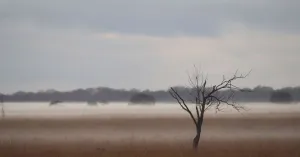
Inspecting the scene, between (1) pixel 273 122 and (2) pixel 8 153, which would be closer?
(2) pixel 8 153

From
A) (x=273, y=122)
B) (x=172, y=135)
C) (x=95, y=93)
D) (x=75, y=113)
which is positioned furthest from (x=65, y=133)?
(x=273, y=122)

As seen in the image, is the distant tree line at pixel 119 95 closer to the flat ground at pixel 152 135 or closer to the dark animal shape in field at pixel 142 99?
the dark animal shape in field at pixel 142 99

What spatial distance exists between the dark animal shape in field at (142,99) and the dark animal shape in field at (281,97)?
6.88 feet

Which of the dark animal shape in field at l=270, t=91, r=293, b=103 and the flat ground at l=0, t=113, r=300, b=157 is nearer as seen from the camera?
the dark animal shape in field at l=270, t=91, r=293, b=103

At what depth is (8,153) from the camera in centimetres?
761

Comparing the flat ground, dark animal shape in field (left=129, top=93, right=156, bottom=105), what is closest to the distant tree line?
dark animal shape in field (left=129, top=93, right=156, bottom=105)

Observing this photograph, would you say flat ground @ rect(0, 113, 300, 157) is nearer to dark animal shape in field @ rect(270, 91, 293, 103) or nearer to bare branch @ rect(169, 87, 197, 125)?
dark animal shape in field @ rect(270, 91, 293, 103)

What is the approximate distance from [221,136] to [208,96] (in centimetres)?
132

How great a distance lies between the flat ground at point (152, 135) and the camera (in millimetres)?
8000

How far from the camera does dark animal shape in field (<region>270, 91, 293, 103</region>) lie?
7.88 meters

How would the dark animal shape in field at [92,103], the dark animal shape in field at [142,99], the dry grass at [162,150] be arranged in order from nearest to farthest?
the dry grass at [162,150] < the dark animal shape in field at [142,99] < the dark animal shape in field at [92,103]

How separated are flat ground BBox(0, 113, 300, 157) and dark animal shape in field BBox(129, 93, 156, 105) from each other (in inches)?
15.5

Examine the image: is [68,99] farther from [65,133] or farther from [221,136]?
[221,136]

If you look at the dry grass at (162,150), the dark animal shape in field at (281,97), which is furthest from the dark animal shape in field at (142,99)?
the dark animal shape in field at (281,97)
